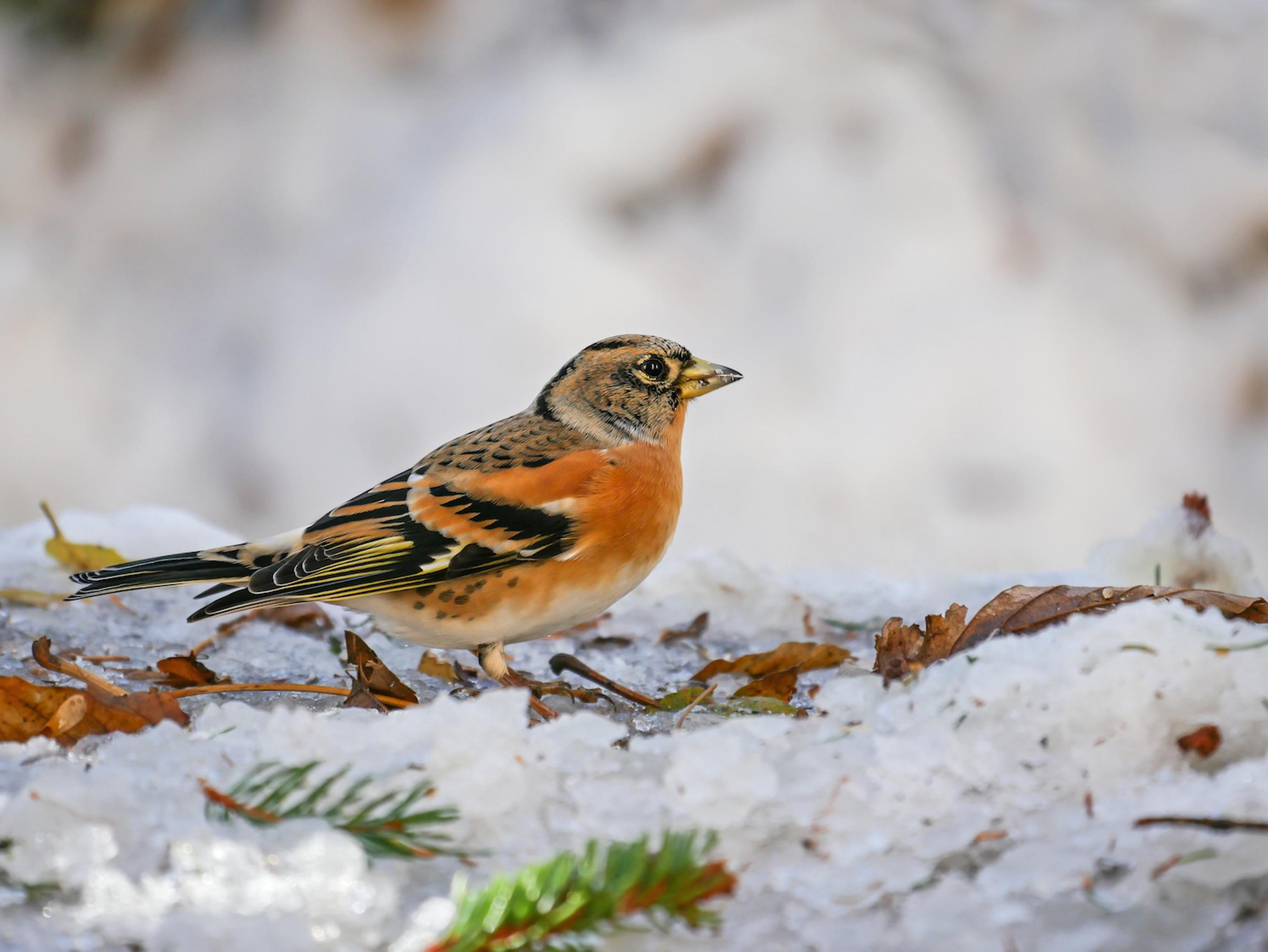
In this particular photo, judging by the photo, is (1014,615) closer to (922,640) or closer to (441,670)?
(922,640)

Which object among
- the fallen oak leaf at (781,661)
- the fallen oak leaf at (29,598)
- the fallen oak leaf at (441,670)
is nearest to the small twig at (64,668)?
the fallen oak leaf at (441,670)

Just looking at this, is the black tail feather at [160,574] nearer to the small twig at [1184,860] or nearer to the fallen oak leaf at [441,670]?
the fallen oak leaf at [441,670]

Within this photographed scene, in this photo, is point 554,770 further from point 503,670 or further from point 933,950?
point 503,670

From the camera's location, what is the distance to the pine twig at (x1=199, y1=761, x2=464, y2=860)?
0.91 m

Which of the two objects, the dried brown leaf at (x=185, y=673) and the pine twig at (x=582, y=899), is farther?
the dried brown leaf at (x=185, y=673)

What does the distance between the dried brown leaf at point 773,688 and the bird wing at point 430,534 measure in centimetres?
43

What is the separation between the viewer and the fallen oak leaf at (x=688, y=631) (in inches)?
82.6

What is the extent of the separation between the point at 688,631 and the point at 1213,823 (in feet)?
4.33

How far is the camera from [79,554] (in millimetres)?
2197

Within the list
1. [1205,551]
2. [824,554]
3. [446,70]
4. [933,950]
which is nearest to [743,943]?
[933,950]

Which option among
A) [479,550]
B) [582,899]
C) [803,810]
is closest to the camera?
[582,899]

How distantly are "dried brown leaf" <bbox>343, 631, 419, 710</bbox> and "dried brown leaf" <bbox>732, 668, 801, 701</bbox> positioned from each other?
0.45 metres

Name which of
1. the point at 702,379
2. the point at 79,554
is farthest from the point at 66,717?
the point at 702,379

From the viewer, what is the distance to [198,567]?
1854 mm
